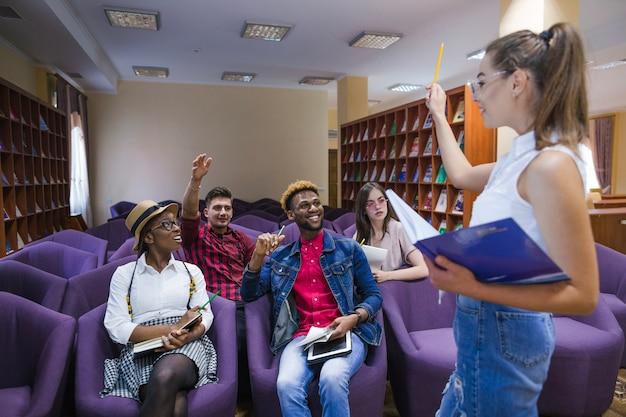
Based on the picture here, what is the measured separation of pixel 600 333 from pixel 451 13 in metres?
4.26

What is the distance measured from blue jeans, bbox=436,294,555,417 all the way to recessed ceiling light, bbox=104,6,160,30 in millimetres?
5444

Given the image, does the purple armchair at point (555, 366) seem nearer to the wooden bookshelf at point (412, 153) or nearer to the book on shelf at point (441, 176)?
the wooden bookshelf at point (412, 153)

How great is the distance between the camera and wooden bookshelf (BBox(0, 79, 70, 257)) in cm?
472

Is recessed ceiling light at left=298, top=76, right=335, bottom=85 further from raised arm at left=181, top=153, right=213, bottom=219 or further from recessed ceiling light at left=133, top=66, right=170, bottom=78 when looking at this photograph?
raised arm at left=181, top=153, right=213, bottom=219

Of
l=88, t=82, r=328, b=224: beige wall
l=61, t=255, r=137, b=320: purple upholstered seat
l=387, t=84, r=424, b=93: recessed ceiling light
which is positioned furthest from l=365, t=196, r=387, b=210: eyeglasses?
l=387, t=84, r=424, b=93: recessed ceiling light

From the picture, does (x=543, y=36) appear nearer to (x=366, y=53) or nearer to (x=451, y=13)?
(x=451, y=13)

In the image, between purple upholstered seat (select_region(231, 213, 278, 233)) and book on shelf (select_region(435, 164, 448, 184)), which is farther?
book on shelf (select_region(435, 164, 448, 184))

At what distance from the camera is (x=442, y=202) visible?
543 cm

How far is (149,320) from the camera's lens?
6.61 ft

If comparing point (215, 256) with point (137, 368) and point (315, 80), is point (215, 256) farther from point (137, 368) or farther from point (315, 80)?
point (315, 80)

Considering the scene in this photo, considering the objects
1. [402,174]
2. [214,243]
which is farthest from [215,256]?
[402,174]

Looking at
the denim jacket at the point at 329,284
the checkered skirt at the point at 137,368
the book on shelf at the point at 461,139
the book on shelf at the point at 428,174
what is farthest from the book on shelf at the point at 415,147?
the checkered skirt at the point at 137,368

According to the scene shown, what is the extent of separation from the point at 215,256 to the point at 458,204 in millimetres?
3276

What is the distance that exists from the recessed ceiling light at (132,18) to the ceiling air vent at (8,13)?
90 centimetres
